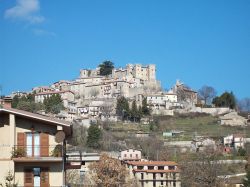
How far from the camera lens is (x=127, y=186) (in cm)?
7694

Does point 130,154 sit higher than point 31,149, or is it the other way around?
point 130,154

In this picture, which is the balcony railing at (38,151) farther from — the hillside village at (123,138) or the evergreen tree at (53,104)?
the evergreen tree at (53,104)

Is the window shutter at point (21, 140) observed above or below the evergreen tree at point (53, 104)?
below

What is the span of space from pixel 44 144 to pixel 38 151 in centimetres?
37

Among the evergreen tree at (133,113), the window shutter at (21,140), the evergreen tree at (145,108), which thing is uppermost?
the evergreen tree at (145,108)

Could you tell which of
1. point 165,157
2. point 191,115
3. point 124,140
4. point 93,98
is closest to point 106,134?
point 124,140

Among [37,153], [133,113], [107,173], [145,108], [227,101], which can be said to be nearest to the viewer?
[37,153]

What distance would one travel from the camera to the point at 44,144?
74.4 ft

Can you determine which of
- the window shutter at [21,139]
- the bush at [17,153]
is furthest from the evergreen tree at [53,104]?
the bush at [17,153]

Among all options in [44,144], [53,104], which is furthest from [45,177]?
[53,104]

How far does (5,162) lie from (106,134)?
119288 millimetres

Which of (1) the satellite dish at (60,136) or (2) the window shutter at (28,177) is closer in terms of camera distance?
(1) the satellite dish at (60,136)

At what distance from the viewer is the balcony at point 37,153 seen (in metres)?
21.9

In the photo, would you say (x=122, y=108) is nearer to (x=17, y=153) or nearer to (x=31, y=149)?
(x=31, y=149)
